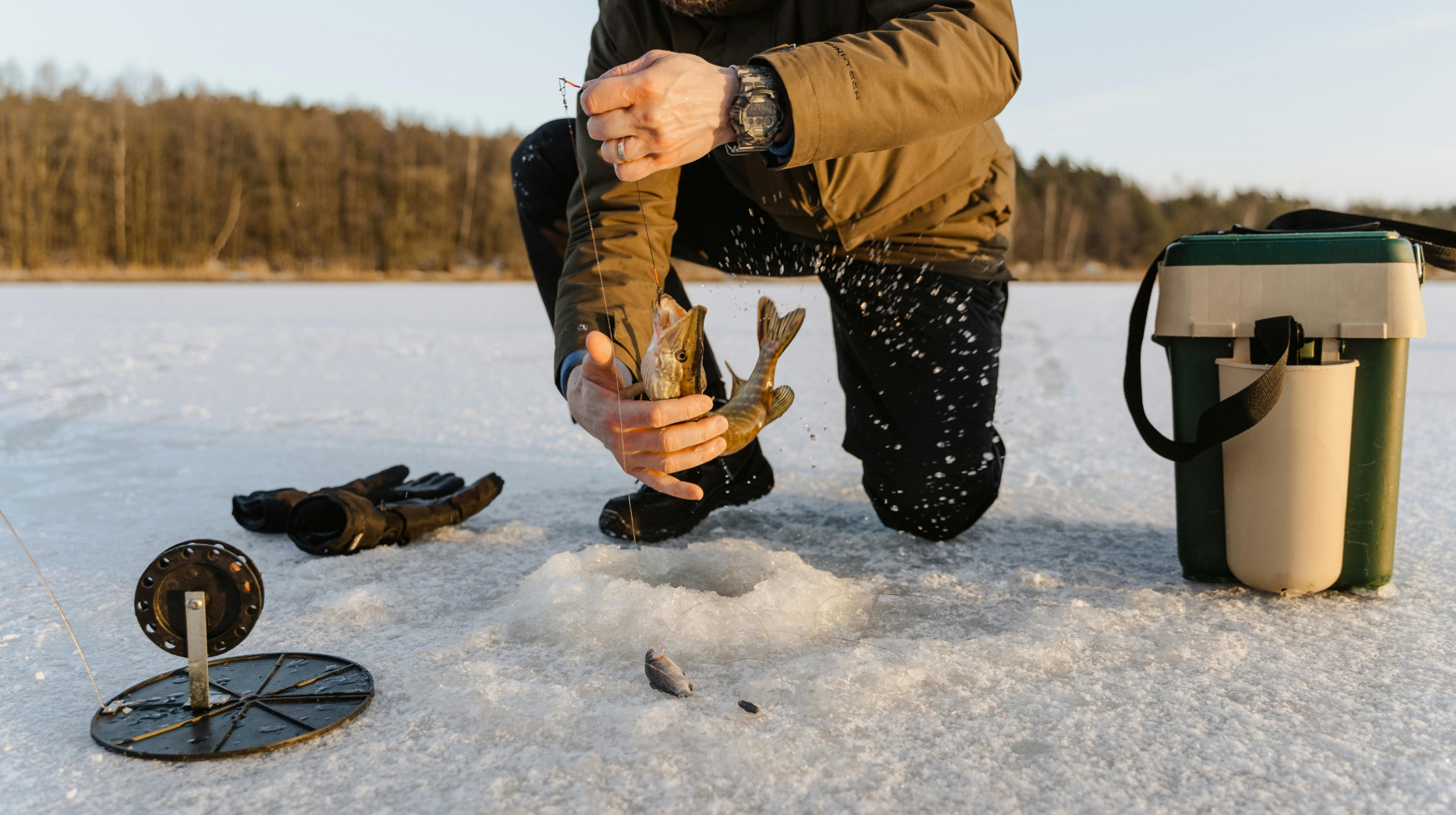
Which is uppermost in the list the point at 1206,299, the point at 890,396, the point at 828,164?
the point at 828,164

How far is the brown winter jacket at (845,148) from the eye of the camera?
152cm

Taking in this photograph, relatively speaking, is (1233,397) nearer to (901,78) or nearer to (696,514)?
(901,78)

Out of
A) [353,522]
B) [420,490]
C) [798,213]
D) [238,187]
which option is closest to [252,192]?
[238,187]

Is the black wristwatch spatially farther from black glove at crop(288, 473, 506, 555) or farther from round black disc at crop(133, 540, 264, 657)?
black glove at crop(288, 473, 506, 555)

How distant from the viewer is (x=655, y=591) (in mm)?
1863

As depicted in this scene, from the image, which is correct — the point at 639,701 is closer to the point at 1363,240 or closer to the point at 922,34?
the point at 922,34

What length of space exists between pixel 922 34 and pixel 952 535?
4.65 ft

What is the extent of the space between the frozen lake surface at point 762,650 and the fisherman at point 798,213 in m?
0.24

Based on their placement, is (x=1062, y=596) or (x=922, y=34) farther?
(x=1062, y=596)

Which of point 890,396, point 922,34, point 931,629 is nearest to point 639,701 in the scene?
point 931,629

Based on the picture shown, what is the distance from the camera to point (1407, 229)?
2039mm

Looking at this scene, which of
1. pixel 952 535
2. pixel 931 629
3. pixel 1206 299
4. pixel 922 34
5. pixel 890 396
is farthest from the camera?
pixel 890 396

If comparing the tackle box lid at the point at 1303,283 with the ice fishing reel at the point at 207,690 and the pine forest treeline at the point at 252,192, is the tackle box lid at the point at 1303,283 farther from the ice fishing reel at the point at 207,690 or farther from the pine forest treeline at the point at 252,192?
the pine forest treeline at the point at 252,192

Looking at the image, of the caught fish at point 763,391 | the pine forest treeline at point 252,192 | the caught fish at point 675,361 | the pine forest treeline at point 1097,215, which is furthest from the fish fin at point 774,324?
the pine forest treeline at point 1097,215
